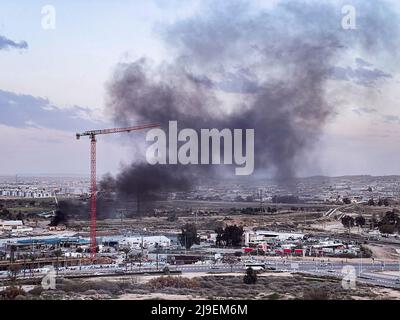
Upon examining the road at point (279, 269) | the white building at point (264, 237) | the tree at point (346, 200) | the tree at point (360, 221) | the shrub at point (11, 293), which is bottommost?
the road at point (279, 269)

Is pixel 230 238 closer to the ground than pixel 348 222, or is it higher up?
closer to the ground

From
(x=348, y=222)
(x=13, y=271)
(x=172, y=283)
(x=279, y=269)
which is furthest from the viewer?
(x=348, y=222)

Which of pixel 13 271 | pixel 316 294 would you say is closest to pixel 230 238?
pixel 13 271

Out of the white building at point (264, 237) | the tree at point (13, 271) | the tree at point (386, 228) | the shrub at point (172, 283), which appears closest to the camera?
the shrub at point (172, 283)

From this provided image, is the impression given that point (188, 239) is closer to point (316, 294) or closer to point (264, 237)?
point (264, 237)

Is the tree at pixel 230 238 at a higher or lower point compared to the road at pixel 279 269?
higher

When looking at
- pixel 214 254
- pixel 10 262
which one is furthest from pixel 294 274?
pixel 10 262

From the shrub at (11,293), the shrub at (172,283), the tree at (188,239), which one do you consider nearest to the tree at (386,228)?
the tree at (188,239)

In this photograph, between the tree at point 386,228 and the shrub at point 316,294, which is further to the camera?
the tree at point 386,228

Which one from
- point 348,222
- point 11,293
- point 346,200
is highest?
point 346,200

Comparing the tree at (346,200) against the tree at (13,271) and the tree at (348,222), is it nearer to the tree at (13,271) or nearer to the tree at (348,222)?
the tree at (348,222)

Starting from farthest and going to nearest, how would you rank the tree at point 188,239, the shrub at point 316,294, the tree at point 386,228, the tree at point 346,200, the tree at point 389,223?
1. the tree at point 346,200
2. the tree at point 389,223
3. the tree at point 386,228
4. the tree at point 188,239
5. the shrub at point 316,294
